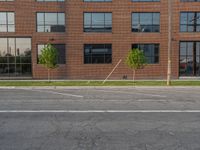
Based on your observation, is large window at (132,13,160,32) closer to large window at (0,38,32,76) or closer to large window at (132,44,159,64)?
large window at (132,44,159,64)

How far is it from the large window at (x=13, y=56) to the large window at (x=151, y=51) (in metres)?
11.9

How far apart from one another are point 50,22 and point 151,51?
1146 cm

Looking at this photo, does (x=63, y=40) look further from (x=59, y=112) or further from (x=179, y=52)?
(x=59, y=112)

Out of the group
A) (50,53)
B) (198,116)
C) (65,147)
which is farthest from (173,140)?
(50,53)

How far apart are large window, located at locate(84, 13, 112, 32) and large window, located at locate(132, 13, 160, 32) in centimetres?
273

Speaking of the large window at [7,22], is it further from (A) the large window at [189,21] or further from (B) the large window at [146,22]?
(A) the large window at [189,21]

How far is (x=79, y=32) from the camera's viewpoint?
29.1 meters

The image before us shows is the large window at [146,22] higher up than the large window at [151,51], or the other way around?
the large window at [146,22]

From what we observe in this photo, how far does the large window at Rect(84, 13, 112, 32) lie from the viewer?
2938 centimetres

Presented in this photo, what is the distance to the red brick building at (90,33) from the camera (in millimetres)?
29078

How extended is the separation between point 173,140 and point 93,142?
5.92 feet

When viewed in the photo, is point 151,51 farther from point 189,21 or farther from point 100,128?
point 100,128

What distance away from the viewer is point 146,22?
29438 mm

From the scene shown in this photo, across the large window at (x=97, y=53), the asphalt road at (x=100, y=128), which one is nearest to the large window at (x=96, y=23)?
the large window at (x=97, y=53)
